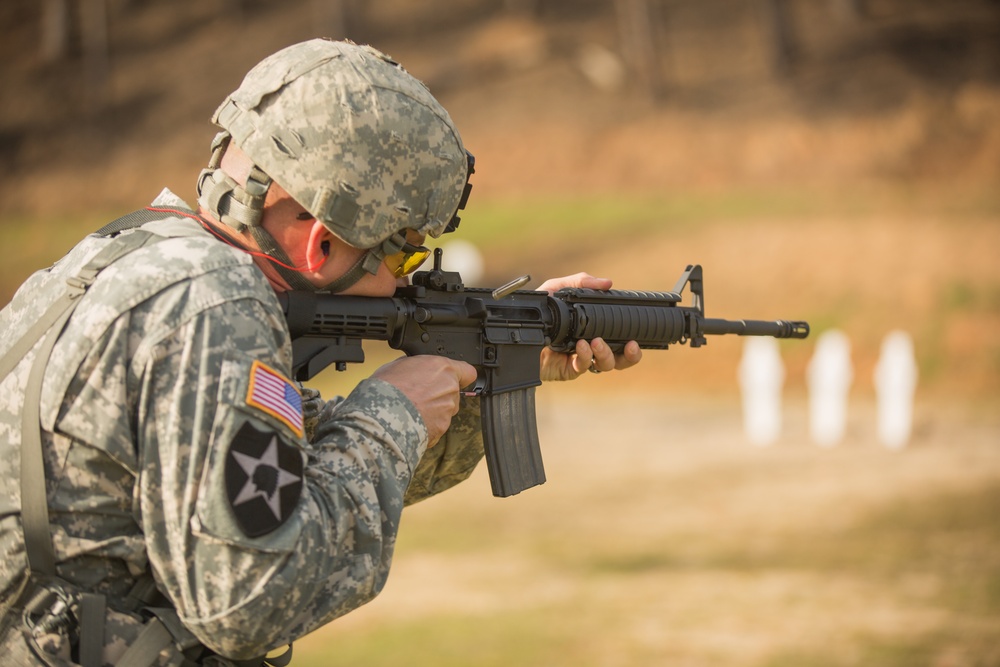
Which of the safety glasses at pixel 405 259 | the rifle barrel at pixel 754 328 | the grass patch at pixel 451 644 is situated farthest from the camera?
the grass patch at pixel 451 644

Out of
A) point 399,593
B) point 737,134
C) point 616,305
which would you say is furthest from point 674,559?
point 737,134

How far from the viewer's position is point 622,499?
12562 millimetres

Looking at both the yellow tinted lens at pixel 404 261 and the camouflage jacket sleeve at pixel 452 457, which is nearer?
the yellow tinted lens at pixel 404 261

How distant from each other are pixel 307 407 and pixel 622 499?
32.0ft

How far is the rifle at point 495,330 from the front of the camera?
3088 mm

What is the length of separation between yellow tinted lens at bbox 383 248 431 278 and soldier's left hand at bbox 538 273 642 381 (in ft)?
3.11

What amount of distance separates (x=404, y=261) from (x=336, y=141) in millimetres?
466

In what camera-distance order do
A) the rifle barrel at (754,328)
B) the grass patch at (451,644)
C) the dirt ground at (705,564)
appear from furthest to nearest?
the dirt ground at (705,564) → the grass patch at (451,644) → the rifle barrel at (754,328)

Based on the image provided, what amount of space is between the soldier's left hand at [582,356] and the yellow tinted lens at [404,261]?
0.95 meters

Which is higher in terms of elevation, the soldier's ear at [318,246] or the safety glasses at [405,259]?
the safety glasses at [405,259]

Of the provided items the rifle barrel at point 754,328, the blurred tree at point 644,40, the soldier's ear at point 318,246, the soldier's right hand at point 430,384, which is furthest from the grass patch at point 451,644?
the blurred tree at point 644,40

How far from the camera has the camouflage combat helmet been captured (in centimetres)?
268

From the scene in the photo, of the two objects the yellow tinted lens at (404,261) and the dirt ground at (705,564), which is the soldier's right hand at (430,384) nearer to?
the yellow tinted lens at (404,261)

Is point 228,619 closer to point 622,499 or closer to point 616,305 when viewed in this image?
point 616,305
